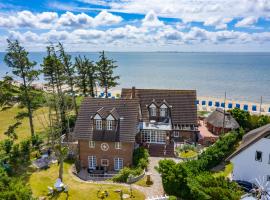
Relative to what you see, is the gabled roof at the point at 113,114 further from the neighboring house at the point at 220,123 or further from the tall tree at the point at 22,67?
the neighboring house at the point at 220,123

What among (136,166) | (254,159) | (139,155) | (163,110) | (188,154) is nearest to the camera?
(254,159)

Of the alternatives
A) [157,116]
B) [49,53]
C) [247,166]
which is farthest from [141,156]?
[49,53]

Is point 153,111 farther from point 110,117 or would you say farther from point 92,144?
point 92,144

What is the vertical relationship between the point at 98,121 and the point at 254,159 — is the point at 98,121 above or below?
above

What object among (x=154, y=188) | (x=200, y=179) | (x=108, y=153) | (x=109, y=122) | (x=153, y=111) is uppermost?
(x=153, y=111)

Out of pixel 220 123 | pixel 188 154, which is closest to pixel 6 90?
pixel 188 154

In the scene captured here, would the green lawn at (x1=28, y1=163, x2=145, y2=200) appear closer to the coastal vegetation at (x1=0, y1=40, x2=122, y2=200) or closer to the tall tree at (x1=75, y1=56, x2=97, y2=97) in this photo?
the coastal vegetation at (x1=0, y1=40, x2=122, y2=200)

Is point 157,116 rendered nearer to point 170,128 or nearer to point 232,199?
point 170,128
